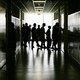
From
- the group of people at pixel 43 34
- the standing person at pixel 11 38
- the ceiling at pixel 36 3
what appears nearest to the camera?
the standing person at pixel 11 38

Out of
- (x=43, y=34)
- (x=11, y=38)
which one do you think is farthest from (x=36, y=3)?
(x=11, y=38)

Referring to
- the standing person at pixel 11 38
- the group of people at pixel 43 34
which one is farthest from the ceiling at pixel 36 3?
the standing person at pixel 11 38

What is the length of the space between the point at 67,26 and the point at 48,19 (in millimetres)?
21860

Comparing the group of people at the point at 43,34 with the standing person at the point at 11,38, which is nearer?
the standing person at the point at 11,38

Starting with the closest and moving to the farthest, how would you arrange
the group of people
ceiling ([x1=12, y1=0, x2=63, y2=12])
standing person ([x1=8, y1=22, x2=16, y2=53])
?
standing person ([x1=8, y1=22, x2=16, y2=53]) < ceiling ([x1=12, y1=0, x2=63, y2=12]) < the group of people

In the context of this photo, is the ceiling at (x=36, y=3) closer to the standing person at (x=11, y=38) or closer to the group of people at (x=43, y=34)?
the group of people at (x=43, y=34)

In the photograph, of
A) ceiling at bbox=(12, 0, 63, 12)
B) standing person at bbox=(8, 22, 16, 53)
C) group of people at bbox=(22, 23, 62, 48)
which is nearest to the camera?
standing person at bbox=(8, 22, 16, 53)

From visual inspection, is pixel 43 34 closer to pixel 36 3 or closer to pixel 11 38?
pixel 36 3

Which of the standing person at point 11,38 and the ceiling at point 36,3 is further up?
the ceiling at point 36,3

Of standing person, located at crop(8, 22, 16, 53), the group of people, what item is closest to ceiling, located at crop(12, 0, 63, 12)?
the group of people

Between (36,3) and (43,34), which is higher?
(36,3)

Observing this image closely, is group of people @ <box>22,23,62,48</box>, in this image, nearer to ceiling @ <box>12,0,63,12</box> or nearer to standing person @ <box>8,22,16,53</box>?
ceiling @ <box>12,0,63,12</box>

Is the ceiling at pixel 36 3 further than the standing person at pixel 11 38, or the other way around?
the ceiling at pixel 36 3

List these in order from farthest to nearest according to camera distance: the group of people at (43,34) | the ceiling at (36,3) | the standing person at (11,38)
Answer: the group of people at (43,34)
the ceiling at (36,3)
the standing person at (11,38)
